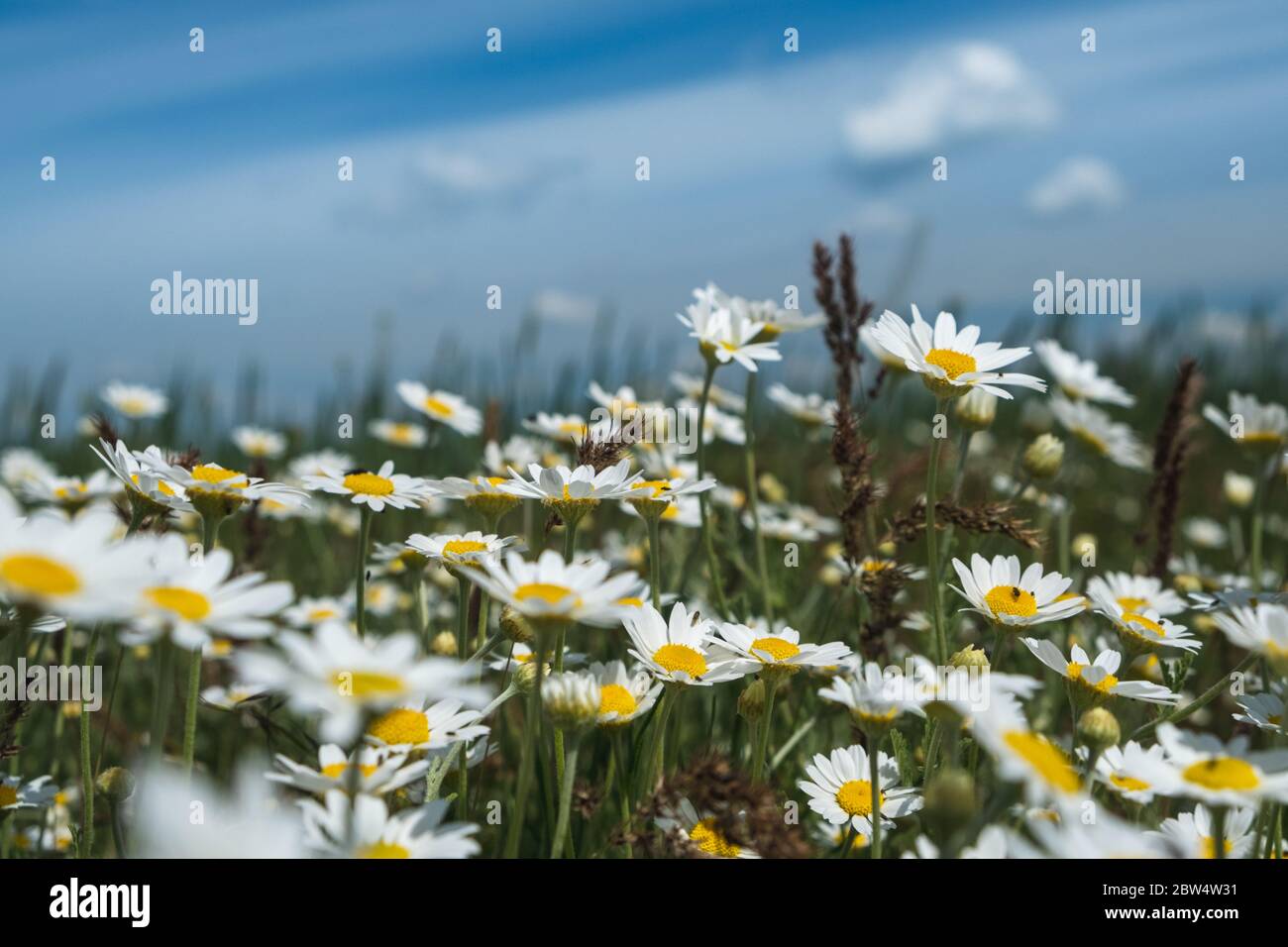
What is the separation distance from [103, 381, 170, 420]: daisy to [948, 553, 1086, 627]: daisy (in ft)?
13.2

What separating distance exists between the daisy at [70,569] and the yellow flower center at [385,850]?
380 millimetres

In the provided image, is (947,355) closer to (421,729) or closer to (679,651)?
(679,651)

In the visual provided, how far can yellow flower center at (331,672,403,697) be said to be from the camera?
3.00 ft

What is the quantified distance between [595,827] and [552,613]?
0.92 meters

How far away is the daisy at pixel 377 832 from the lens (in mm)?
1060

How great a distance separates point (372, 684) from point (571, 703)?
395 mm

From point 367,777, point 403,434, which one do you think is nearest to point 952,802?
point 367,777

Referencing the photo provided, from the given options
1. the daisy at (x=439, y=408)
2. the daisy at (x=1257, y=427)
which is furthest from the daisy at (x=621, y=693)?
the daisy at (x=1257, y=427)

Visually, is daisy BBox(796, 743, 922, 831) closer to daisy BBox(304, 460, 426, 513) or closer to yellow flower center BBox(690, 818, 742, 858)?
yellow flower center BBox(690, 818, 742, 858)

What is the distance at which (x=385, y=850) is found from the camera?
107 centimetres

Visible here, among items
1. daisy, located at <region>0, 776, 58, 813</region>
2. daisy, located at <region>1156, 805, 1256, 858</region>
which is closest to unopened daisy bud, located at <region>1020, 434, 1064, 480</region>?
daisy, located at <region>1156, 805, 1256, 858</region>

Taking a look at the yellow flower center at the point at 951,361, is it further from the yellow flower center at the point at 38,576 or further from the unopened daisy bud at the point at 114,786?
the unopened daisy bud at the point at 114,786
